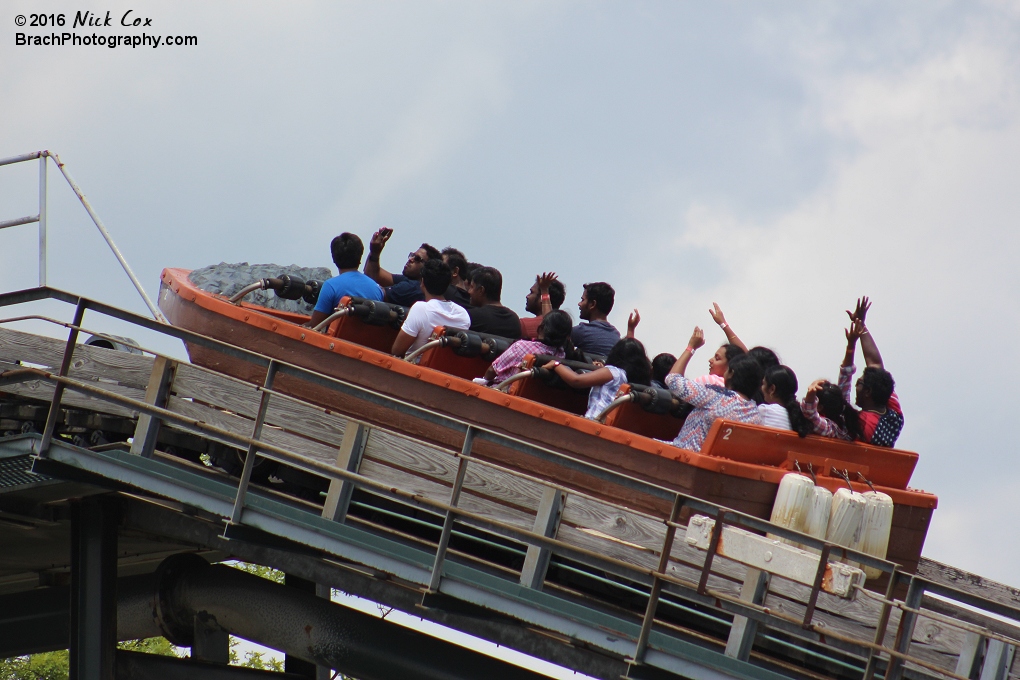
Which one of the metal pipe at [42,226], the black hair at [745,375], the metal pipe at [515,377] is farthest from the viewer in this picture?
the metal pipe at [42,226]

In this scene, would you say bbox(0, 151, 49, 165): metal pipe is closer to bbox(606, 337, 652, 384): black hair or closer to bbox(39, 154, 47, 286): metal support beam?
bbox(39, 154, 47, 286): metal support beam

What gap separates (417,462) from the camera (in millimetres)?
5105

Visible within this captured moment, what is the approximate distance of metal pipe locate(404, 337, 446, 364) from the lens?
6.05 meters

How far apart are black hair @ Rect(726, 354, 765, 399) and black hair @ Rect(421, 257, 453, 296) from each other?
5.88ft

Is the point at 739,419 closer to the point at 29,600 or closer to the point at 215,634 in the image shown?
the point at 215,634

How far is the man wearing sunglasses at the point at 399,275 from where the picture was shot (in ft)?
23.9

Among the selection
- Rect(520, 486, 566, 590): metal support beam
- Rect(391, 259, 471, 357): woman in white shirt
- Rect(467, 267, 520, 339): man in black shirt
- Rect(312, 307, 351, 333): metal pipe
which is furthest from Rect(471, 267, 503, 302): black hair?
Rect(520, 486, 566, 590): metal support beam

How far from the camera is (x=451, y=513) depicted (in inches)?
193

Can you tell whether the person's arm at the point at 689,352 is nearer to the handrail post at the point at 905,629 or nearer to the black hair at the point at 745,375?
the black hair at the point at 745,375

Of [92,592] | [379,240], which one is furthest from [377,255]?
[92,592]

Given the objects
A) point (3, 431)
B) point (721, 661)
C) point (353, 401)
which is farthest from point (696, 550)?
point (3, 431)

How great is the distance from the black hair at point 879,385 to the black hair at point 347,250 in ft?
10.5

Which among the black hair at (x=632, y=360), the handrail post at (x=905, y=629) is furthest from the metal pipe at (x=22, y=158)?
the handrail post at (x=905, y=629)

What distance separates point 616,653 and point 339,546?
1.44m
